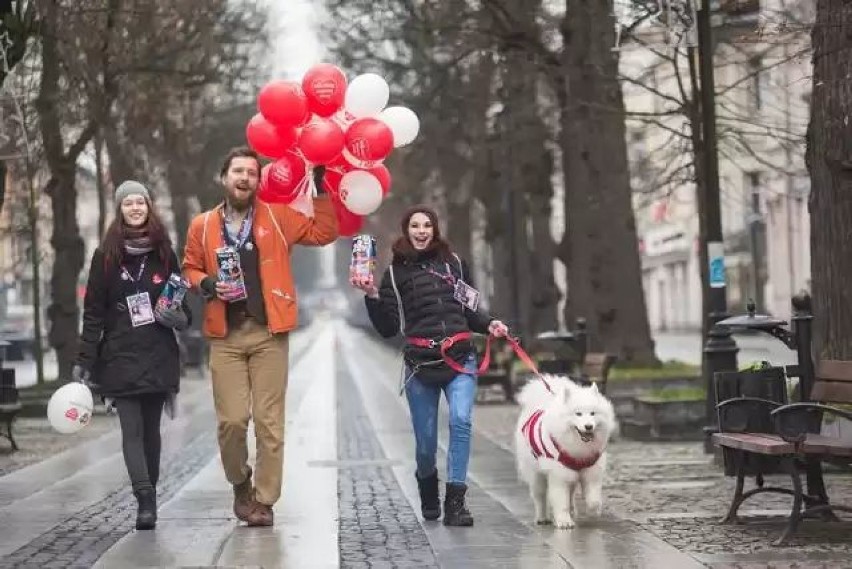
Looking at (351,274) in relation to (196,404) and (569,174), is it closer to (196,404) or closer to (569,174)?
(569,174)

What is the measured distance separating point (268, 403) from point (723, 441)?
2.72 m

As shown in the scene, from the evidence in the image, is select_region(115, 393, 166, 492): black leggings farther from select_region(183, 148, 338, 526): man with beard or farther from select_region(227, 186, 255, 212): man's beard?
select_region(227, 186, 255, 212): man's beard

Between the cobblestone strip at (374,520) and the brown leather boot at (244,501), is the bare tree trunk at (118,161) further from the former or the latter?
the brown leather boot at (244,501)

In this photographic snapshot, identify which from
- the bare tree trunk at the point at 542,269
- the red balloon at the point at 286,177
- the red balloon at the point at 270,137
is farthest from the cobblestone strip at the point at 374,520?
the bare tree trunk at the point at 542,269

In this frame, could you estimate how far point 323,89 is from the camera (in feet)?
33.2

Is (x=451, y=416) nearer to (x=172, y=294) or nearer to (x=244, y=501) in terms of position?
(x=244, y=501)

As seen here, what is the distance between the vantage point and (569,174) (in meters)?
26.2

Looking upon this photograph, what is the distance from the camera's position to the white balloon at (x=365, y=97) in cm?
1024

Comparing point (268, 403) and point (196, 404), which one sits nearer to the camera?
point (268, 403)

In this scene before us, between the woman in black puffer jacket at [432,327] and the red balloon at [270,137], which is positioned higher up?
the red balloon at [270,137]

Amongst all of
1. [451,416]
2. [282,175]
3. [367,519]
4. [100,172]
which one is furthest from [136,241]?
[100,172]

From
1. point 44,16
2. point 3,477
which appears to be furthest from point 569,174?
point 3,477

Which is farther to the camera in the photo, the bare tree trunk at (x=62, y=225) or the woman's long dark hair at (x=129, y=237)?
the bare tree trunk at (x=62, y=225)

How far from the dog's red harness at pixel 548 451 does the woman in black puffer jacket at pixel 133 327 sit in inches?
84.8
